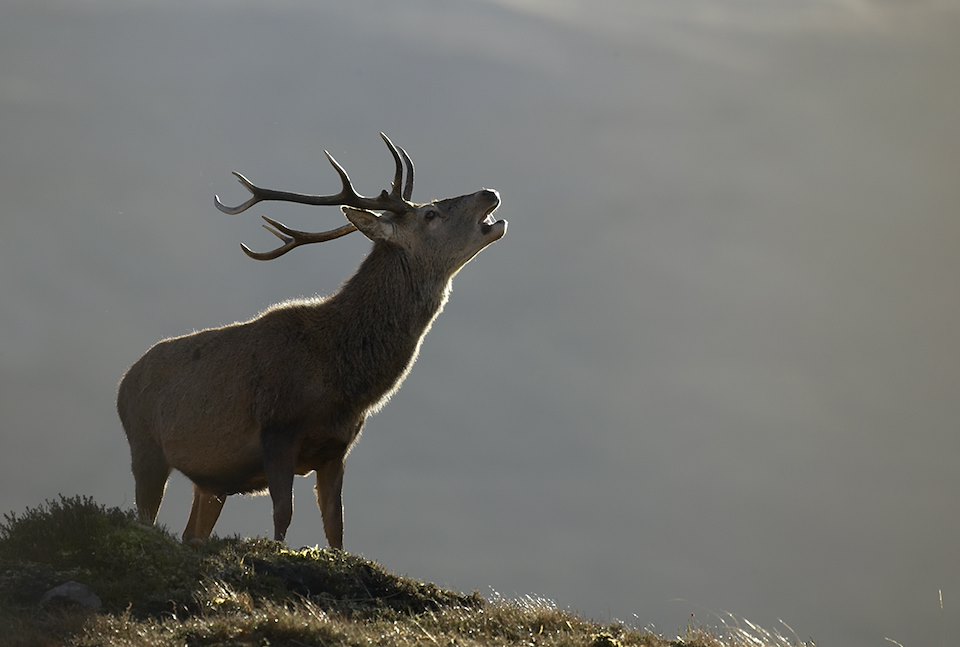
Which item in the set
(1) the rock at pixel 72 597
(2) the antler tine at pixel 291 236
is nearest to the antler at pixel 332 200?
(2) the antler tine at pixel 291 236

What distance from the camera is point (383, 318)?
1349cm

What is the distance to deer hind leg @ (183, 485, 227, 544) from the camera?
14.1 m

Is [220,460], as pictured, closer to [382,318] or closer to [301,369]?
[301,369]

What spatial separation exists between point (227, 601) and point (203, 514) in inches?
208

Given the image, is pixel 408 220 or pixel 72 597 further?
pixel 408 220

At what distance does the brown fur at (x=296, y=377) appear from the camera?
1274 centimetres

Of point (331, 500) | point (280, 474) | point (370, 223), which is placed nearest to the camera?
point (280, 474)

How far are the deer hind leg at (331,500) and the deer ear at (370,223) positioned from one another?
241 centimetres

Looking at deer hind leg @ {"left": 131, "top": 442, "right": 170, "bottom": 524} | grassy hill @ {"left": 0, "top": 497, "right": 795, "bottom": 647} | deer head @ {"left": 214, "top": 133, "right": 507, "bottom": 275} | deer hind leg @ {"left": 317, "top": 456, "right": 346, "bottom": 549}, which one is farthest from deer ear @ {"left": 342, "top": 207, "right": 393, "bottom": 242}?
grassy hill @ {"left": 0, "top": 497, "right": 795, "bottom": 647}

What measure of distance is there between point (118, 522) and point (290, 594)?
5.27ft

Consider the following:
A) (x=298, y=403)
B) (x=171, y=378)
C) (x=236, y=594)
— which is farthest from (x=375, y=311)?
(x=236, y=594)

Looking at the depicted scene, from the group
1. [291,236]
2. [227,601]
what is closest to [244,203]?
[291,236]

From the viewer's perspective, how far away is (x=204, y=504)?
14.1 m

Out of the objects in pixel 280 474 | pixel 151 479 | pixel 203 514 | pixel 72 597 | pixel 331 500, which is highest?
pixel 280 474
